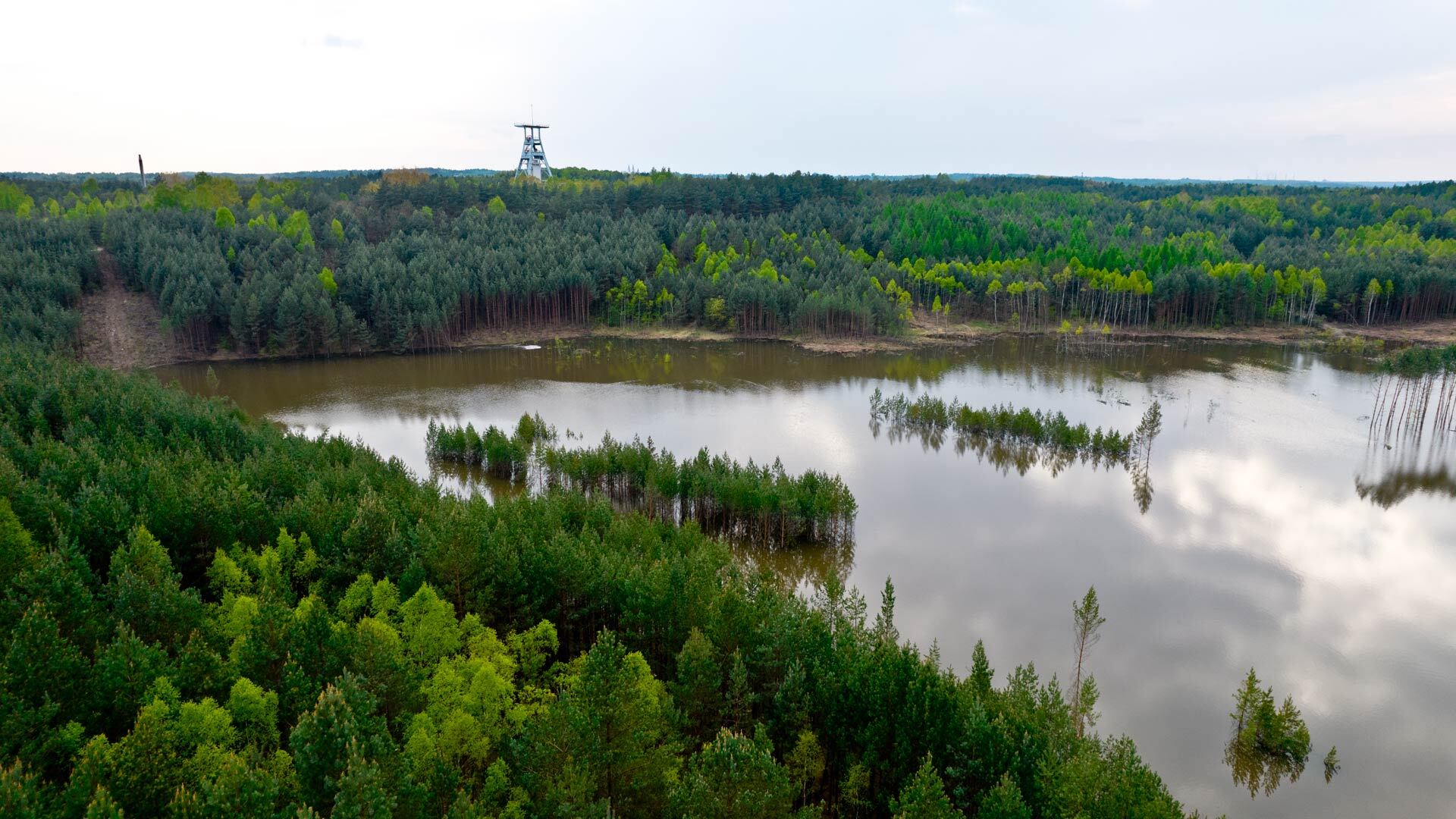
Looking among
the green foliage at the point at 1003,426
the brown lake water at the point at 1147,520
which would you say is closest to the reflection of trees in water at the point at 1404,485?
the brown lake water at the point at 1147,520

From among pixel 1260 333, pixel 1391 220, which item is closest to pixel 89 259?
pixel 1260 333

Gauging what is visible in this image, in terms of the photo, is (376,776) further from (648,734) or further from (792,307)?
(792,307)

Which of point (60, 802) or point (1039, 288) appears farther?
point (1039, 288)

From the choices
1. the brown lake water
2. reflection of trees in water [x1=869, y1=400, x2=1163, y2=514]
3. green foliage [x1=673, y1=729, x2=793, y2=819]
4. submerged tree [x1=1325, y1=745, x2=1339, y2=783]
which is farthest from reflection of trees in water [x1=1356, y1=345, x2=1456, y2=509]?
green foliage [x1=673, y1=729, x2=793, y2=819]

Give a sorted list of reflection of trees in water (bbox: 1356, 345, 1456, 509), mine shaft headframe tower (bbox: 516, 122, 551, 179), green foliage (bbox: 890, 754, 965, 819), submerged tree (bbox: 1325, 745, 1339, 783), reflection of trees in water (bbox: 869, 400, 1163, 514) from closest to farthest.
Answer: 1. green foliage (bbox: 890, 754, 965, 819)
2. submerged tree (bbox: 1325, 745, 1339, 783)
3. reflection of trees in water (bbox: 1356, 345, 1456, 509)
4. reflection of trees in water (bbox: 869, 400, 1163, 514)
5. mine shaft headframe tower (bbox: 516, 122, 551, 179)

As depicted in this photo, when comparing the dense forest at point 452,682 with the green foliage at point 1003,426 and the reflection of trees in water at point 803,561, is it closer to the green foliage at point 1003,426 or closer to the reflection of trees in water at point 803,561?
the reflection of trees in water at point 803,561

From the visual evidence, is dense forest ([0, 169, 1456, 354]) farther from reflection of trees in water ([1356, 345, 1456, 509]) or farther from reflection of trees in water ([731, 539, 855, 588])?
reflection of trees in water ([731, 539, 855, 588])
